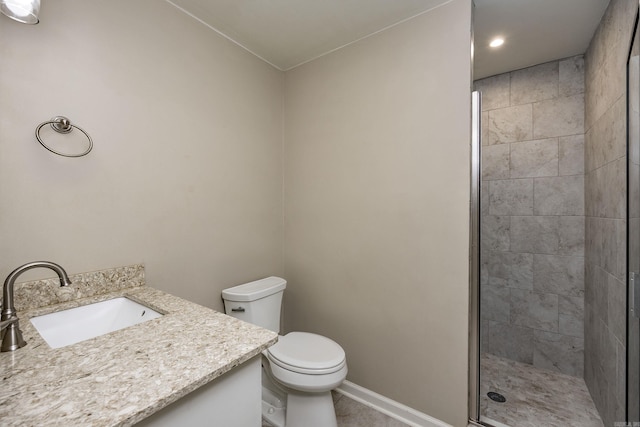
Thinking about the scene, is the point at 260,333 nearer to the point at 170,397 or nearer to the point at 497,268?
the point at 170,397

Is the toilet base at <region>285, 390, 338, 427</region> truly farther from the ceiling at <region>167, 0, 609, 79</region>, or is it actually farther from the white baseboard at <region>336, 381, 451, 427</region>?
the ceiling at <region>167, 0, 609, 79</region>

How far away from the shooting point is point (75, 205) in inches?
48.4

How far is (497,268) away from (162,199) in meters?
2.63

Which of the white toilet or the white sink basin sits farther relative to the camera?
the white toilet

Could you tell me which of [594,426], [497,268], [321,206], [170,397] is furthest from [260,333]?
[497,268]

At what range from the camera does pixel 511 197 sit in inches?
91.7

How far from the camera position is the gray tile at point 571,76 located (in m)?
2.05

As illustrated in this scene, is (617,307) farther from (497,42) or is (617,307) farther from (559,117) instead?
(497,42)

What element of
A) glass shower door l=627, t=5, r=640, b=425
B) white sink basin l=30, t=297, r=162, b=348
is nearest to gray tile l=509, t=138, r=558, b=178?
glass shower door l=627, t=5, r=640, b=425

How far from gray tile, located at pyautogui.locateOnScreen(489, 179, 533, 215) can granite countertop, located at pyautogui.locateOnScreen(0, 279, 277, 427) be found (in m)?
2.31

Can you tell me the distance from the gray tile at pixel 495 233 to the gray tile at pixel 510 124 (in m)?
0.67

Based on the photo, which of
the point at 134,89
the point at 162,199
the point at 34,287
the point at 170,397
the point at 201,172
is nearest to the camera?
the point at 170,397

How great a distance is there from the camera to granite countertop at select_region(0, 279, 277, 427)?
22.5 inches

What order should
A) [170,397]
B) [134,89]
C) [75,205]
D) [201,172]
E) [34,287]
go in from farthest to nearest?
[201,172]
[134,89]
[75,205]
[34,287]
[170,397]
